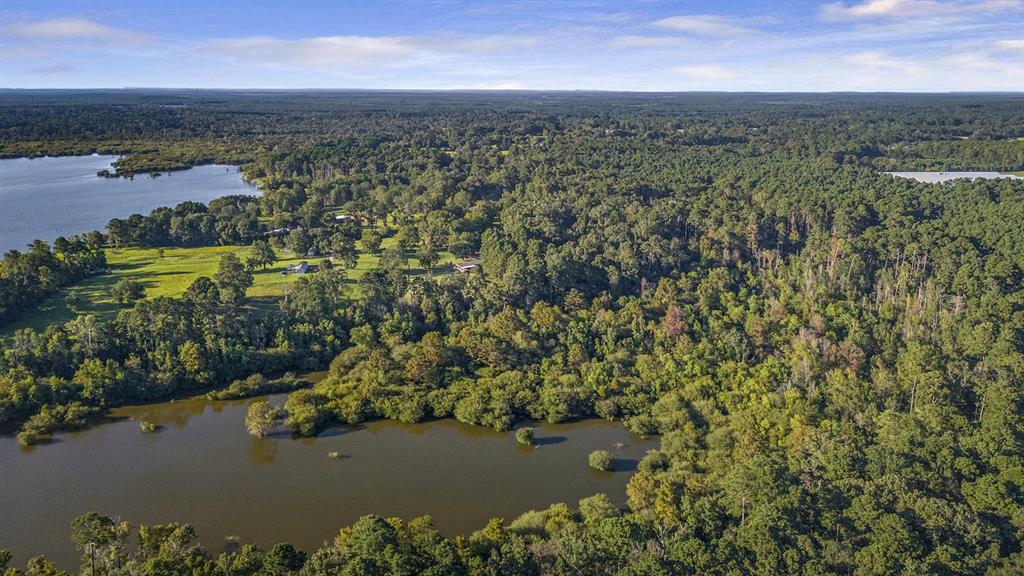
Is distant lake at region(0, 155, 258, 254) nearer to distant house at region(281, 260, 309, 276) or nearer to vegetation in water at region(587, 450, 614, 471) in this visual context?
distant house at region(281, 260, 309, 276)

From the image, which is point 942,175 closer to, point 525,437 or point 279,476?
point 525,437

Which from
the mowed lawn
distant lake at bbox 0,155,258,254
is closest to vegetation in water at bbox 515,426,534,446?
the mowed lawn

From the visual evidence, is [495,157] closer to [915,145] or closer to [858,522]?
[915,145]

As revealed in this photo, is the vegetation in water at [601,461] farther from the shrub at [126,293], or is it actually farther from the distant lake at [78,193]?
the distant lake at [78,193]

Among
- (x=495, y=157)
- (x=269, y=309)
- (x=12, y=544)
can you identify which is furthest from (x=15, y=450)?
(x=495, y=157)

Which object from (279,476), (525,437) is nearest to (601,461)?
(525,437)
